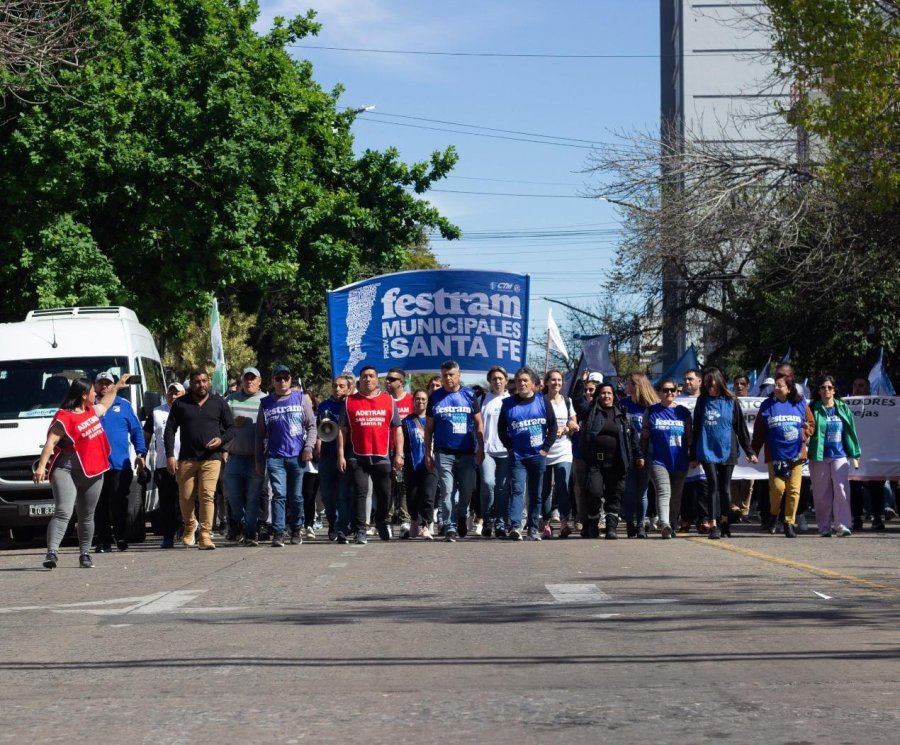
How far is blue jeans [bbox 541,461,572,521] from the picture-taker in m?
18.6

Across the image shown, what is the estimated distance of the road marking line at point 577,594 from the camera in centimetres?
1076

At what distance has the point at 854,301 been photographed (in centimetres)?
3306

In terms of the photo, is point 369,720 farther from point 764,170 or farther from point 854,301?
point 854,301

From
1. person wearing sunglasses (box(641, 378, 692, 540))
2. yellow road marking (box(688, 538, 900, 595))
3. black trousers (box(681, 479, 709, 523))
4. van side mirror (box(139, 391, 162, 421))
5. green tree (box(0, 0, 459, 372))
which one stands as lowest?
yellow road marking (box(688, 538, 900, 595))

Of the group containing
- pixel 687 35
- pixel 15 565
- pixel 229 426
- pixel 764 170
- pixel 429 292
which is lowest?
pixel 15 565

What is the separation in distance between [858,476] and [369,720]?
14.7 meters

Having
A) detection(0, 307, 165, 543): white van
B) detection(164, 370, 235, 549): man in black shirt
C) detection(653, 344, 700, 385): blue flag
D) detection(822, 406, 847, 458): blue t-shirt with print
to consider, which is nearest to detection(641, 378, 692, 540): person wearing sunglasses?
detection(822, 406, 847, 458): blue t-shirt with print

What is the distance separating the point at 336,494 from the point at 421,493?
98cm

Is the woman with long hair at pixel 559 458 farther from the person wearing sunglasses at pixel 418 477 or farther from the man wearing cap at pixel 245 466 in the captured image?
the man wearing cap at pixel 245 466

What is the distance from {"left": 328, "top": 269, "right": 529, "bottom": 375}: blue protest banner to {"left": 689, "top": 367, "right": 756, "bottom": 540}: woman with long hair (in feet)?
12.9

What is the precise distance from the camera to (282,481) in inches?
692

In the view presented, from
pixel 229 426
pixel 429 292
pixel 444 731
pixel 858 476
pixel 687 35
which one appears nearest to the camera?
pixel 444 731

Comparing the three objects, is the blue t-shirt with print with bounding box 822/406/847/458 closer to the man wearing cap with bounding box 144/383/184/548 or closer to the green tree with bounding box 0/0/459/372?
the man wearing cap with bounding box 144/383/184/548

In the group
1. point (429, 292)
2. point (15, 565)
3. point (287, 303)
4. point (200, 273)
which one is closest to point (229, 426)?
point (15, 565)
